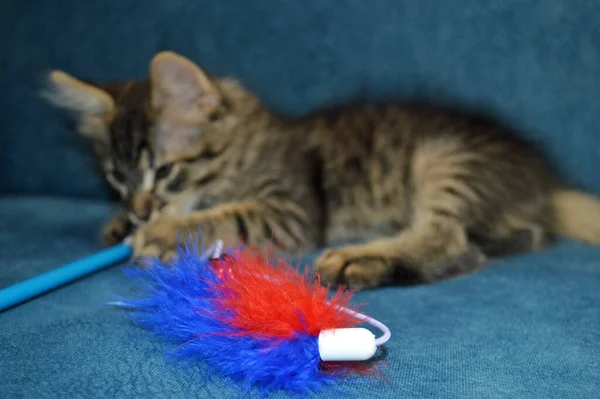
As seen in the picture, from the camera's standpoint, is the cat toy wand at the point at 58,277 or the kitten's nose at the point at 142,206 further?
the kitten's nose at the point at 142,206

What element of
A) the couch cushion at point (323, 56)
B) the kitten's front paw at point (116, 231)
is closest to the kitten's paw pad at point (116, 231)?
the kitten's front paw at point (116, 231)

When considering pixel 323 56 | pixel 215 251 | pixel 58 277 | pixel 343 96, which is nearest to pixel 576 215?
pixel 343 96

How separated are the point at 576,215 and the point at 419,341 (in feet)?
3.33

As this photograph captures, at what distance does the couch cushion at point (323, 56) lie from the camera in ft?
5.89

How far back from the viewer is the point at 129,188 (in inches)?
57.1

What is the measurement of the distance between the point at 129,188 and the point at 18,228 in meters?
0.44

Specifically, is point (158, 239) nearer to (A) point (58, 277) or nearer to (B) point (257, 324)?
(A) point (58, 277)

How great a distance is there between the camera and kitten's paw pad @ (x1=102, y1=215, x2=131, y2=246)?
150 cm

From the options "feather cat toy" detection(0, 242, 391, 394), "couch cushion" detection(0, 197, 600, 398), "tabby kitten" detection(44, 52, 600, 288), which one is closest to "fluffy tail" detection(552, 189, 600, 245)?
"tabby kitten" detection(44, 52, 600, 288)

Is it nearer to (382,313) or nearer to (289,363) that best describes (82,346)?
(289,363)

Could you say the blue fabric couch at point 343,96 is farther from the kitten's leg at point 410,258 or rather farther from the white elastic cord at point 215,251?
the white elastic cord at point 215,251

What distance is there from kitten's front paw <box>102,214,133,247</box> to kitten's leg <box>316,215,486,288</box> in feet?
1.92

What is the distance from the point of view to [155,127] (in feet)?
4.65

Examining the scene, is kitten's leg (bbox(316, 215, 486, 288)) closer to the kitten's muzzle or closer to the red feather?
the red feather
